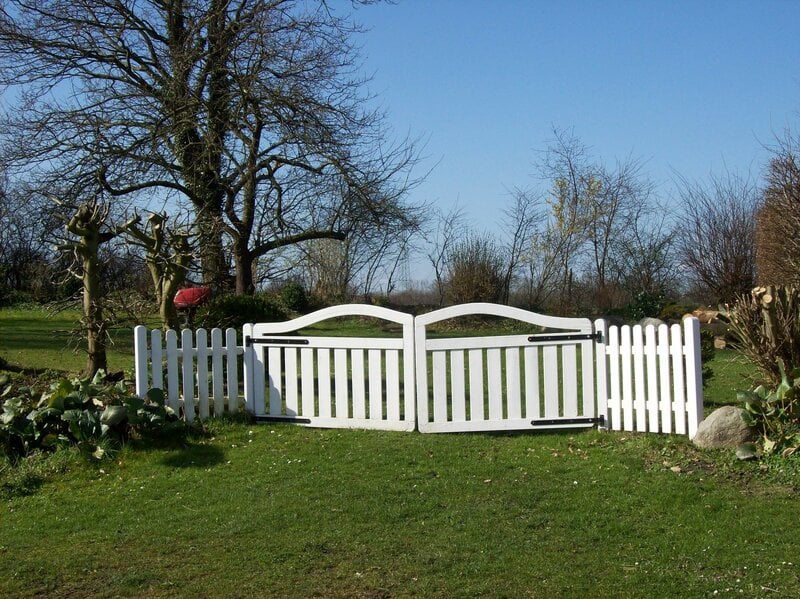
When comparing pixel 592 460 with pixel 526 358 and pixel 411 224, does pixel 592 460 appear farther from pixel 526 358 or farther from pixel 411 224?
pixel 411 224

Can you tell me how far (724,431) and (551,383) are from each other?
1.64 metres

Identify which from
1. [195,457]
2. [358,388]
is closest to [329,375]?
[358,388]

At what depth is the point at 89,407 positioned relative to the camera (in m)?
7.54

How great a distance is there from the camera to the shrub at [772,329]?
713 cm

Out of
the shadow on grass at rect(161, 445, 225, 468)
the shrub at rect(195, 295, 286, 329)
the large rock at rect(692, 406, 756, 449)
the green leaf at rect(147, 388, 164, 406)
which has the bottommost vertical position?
the shadow on grass at rect(161, 445, 225, 468)

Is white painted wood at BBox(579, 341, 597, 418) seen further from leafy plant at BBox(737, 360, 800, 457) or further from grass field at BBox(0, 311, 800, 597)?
leafy plant at BBox(737, 360, 800, 457)

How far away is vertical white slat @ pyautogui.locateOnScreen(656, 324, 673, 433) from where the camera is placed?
7.32m

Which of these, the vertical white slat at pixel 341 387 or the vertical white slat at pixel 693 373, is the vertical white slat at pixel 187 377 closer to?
the vertical white slat at pixel 341 387

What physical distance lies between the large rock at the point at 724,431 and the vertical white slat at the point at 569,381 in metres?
1.22

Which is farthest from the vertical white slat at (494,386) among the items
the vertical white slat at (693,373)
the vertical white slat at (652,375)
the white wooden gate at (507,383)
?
the vertical white slat at (693,373)

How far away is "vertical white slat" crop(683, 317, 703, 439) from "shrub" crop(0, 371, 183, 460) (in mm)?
4678

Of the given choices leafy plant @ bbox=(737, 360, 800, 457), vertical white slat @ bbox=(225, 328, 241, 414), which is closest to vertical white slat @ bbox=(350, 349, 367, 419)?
vertical white slat @ bbox=(225, 328, 241, 414)

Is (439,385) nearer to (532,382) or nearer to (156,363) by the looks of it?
(532,382)

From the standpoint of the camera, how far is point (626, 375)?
7.60 m
